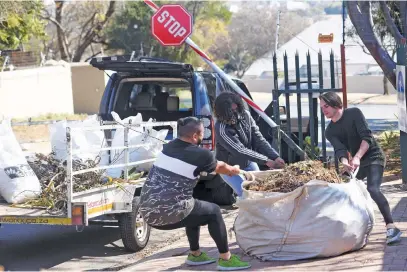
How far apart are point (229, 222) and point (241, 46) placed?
2104 inches

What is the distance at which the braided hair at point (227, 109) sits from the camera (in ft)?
25.7

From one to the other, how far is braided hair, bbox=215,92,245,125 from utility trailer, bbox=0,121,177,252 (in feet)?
3.80

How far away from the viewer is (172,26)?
1170 centimetres

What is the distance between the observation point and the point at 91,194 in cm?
779

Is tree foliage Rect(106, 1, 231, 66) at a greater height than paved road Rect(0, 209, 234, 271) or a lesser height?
greater

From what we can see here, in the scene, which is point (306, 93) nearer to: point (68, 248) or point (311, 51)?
point (68, 248)

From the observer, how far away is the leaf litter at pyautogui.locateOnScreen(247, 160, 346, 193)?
22.3ft

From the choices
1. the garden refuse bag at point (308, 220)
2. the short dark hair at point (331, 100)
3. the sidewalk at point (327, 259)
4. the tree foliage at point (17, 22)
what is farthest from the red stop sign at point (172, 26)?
the tree foliage at point (17, 22)

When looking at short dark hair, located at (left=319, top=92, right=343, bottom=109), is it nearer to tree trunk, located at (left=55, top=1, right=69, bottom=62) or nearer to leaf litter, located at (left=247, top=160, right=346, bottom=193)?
leaf litter, located at (left=247, top=160, right=346, bottom=193)

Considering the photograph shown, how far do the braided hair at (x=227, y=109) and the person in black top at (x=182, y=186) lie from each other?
4.42ft

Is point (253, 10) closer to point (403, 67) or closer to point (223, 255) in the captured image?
point (403, 67)

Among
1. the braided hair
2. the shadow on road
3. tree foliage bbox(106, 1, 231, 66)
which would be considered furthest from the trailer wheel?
tree foliage bbox(106, 1, 231, 66)

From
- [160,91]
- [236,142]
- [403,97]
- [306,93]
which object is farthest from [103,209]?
[403,97]

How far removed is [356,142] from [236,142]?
3.97 feet
